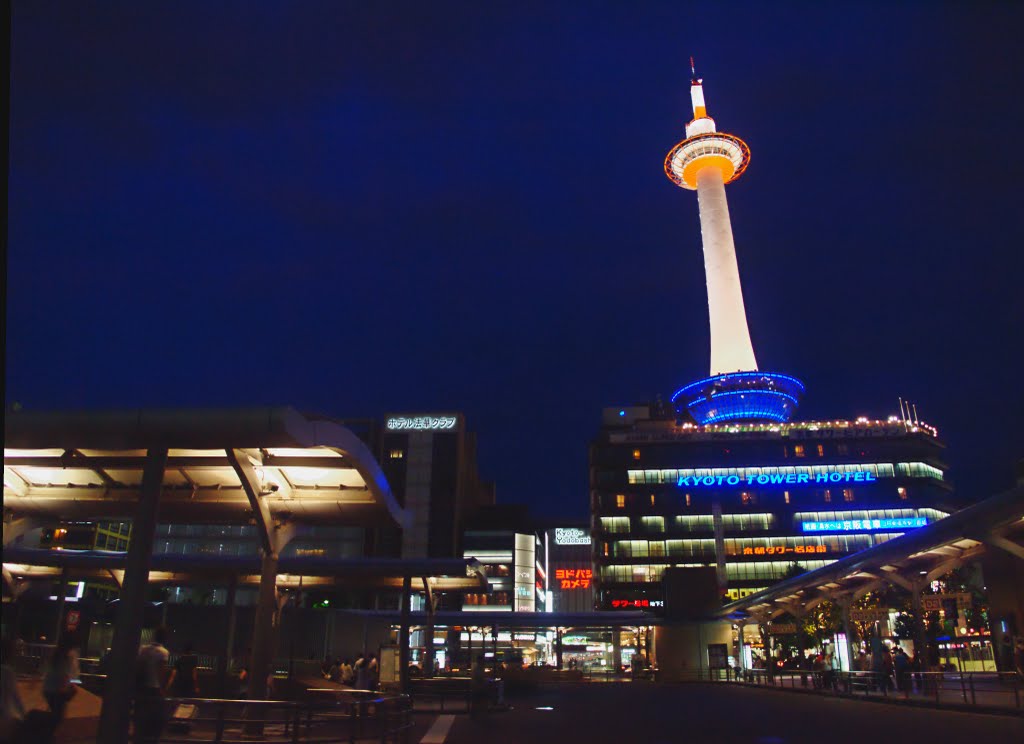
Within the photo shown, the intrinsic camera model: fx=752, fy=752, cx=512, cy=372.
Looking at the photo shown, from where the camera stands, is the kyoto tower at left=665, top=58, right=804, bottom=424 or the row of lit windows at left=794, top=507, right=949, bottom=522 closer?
the row of lit windows at left=794, top=507, right=949, bottom=522

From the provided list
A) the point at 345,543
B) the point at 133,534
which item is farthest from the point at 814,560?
the point at 133,534

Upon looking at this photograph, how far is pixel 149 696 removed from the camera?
9.46 meters

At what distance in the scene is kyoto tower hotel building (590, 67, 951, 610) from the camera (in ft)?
291

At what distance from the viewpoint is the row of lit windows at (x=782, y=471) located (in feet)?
305

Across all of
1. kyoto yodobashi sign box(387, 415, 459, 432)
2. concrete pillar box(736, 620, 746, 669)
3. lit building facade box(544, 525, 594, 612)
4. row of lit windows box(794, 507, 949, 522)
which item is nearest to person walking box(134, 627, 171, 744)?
concrete pillar box(736, 620, 746, 669)

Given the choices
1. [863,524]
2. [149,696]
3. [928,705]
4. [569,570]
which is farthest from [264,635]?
[569,570]

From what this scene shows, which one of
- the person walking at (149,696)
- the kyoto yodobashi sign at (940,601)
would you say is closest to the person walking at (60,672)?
the person walking at (149,696)

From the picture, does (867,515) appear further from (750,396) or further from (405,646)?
(405,646)

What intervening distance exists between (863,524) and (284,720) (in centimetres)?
9178

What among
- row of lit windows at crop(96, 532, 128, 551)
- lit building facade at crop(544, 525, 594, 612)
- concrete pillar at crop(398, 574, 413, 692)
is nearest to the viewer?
concrete pillar at crop(398, 574, 413, 692)

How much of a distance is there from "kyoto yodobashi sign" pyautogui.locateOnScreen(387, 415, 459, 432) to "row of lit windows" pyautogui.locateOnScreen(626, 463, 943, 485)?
86.7ft

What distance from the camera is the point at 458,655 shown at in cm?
5534

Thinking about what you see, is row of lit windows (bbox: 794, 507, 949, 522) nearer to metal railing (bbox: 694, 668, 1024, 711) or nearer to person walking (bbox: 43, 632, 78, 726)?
metal railing (bbox: 694, 668, 1024, 711)

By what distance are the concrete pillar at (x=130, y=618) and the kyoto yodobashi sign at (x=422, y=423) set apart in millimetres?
93698
